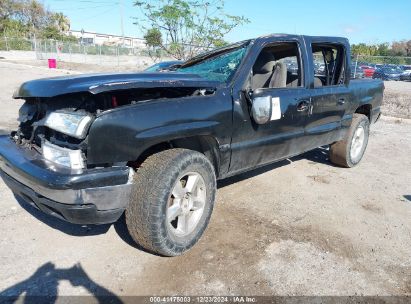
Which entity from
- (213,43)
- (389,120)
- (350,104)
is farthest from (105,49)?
(350,104)

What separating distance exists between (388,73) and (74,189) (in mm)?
31061

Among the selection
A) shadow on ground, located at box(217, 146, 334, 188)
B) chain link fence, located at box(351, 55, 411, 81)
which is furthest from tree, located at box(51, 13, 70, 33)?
shadow on ground, located at box(217, 146, 334, 188)

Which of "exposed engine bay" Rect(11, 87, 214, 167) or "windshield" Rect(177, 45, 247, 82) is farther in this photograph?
"windshield" Rect(177, 45, 247, 82)

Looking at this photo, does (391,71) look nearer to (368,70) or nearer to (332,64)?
(368,70)

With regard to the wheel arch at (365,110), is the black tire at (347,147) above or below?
below

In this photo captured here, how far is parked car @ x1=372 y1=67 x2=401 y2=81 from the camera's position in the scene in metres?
28.6

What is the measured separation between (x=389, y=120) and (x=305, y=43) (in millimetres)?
6447

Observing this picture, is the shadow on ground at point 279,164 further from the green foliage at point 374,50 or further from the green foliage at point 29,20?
the green foliage at point 29,20

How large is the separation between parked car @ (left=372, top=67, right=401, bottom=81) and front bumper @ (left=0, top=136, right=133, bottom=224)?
29741mm

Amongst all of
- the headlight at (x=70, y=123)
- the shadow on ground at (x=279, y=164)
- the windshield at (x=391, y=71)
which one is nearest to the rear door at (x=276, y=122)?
the shadow on ground at (x=279, y=164)

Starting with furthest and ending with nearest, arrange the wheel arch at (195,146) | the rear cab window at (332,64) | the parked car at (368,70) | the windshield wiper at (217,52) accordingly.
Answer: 1. the parked car at (368,70)
2. the rear cab window at (332,64)
3. the windshield wiper at (217,52)
4. the wheel arch at (195,146)

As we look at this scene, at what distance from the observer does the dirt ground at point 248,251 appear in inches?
104

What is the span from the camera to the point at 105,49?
36.8 meters

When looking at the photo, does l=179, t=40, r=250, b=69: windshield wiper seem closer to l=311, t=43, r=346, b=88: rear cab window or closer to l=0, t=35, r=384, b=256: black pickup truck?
l=0, t=35, r=384, b=256: black pickup truck
